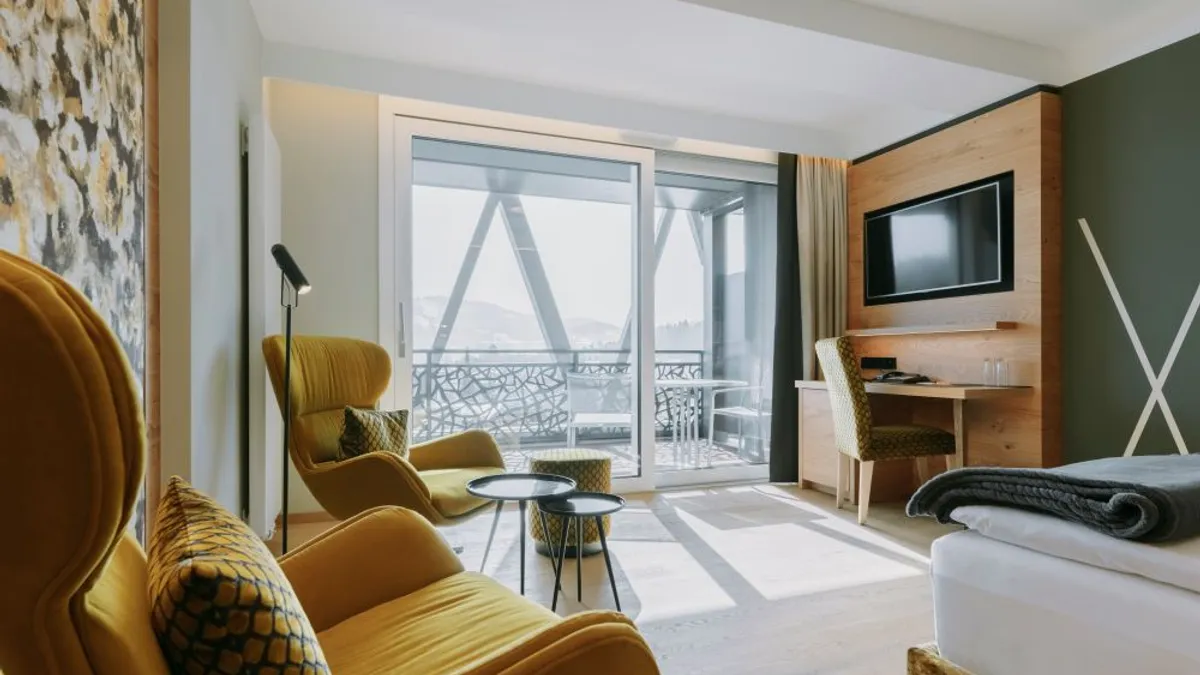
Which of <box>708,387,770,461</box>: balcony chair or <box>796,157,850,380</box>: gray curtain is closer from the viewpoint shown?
<box>796,157,850,380</box>: gray curtain

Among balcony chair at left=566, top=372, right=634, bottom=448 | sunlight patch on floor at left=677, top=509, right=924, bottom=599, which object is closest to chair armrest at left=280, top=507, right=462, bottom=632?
sunlight patch on floor at left=677, top=509, right=924, bottom=599

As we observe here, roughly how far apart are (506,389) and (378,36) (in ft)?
7.03

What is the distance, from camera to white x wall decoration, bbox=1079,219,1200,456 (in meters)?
2.97

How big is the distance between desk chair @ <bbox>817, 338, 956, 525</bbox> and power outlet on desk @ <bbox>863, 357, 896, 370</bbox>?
28.3 inches

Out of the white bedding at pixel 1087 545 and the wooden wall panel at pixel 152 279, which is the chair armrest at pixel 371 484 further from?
the white bedding at pixel 1087 545

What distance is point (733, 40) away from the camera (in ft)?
10.4

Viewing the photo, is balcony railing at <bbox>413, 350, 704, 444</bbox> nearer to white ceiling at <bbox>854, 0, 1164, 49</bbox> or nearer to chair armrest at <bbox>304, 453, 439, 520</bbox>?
chair armrest at <bbox>304, 453, 439, 520</bbox>

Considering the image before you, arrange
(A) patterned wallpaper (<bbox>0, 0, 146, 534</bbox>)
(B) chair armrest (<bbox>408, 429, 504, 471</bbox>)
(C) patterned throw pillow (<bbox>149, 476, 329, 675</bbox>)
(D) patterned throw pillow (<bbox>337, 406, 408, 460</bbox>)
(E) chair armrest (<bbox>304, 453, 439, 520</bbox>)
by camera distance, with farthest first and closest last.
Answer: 1. (B) chair armrest (<bbox>408, 429, 504, 471</bbox>)
2. (D) patterned throw pillow (<bbox>337, 406, 408, 460</bbox>)
3. (E) chair armrest (<bbox>304, 453, 439, 520</bbox>)
4. (A) patterned wallpaper (<bbox>0, 0, 146, 534</bbox>)
5. (C) patterned throw pillow (<bbox>149, 476, 329, 675</bbox>)

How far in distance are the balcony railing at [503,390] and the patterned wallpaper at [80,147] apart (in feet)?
7.91

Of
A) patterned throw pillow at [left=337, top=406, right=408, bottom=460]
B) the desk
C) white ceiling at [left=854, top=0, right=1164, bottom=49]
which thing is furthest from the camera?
the desk

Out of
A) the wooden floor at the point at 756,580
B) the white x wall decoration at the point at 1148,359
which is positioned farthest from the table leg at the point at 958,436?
the white x wall decoration at the point at 1148,359

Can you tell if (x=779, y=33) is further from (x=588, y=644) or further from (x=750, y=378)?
(x=588, y=644)

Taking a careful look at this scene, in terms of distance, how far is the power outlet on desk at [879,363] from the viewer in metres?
4.46

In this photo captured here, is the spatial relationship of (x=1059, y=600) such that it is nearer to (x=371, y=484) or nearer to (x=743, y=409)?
(x=371, y=484)
